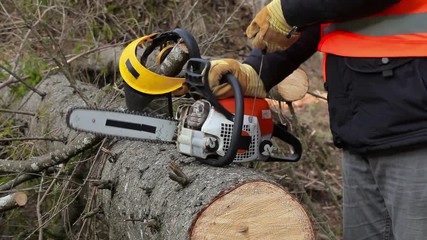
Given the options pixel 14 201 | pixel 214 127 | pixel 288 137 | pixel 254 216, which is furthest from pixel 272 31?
pixel 14 201

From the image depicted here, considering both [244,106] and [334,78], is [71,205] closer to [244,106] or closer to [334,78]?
[244,106]

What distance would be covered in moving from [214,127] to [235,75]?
0.76 feet

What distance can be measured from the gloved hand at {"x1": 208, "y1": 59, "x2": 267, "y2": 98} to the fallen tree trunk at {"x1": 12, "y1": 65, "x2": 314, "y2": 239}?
0.26 meters

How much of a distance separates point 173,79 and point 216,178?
0.51 meters

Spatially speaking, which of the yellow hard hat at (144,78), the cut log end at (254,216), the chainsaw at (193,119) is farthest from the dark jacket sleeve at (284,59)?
the cut log end at (254,216)

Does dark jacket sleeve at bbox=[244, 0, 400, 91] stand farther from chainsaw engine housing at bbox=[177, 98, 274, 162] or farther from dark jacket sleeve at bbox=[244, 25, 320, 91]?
chainsaw engine housing at bbox=[177, 98, 274, 162]

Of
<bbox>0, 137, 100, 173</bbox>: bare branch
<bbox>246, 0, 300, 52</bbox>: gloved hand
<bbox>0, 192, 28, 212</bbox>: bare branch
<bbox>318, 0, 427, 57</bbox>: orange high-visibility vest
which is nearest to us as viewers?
<bbox>318, 0, 427, 57</bbox>: orange high-visibility vest

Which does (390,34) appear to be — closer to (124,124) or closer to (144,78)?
(144,78)

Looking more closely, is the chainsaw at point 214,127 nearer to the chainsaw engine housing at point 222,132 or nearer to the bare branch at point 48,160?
the chainsaw engine housing at point 222,132

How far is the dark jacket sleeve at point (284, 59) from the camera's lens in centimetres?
231

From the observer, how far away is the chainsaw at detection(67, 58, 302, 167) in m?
2.10

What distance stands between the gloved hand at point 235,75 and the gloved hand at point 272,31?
119mm

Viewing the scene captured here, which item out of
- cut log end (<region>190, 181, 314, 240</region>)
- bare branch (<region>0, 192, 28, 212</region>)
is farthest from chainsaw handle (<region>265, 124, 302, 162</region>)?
bare branch (<region>0, 192, 28, 212</region>)

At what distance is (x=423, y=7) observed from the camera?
71.7 inches
